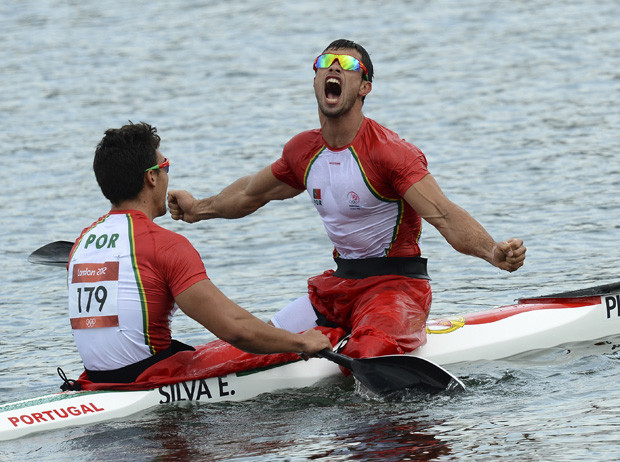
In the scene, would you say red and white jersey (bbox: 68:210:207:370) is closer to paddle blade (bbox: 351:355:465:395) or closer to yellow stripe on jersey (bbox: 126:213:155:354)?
yellow stripe on jersey (bbox: 126:213:155:354)

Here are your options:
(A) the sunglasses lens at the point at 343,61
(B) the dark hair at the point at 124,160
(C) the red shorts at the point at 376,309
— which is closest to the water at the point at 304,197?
(C) the red shorts at the point at 376,309

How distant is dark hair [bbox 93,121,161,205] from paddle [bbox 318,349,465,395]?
1618mm

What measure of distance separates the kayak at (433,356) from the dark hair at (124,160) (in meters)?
1.37

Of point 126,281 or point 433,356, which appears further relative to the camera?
point 433,356

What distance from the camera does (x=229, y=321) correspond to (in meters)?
7.60

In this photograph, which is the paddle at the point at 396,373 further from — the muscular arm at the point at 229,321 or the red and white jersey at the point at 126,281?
the red and white jersey at the point at 126,281


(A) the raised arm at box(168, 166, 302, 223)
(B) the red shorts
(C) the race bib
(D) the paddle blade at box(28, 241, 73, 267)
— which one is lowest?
(B) the red shorts

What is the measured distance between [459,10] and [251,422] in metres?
21.3

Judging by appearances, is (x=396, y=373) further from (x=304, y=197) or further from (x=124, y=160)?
(x=304, y=197)

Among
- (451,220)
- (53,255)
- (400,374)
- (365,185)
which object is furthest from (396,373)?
(53,255)

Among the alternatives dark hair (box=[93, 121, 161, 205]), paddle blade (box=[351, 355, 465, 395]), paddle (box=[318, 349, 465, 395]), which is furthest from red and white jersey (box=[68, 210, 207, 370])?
paddle blade (box=[351, 355, 465, 395])

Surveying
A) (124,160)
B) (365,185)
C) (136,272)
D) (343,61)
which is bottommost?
(136,272)

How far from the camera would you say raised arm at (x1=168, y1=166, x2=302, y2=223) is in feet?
31.0

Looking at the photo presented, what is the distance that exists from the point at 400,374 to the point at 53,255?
2.97 m
